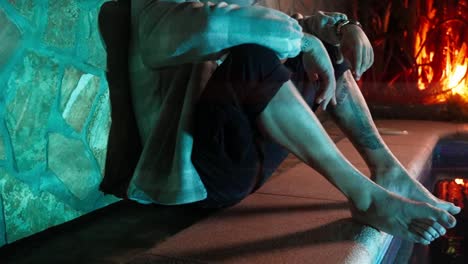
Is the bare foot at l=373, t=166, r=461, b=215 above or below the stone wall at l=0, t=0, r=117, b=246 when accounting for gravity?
below

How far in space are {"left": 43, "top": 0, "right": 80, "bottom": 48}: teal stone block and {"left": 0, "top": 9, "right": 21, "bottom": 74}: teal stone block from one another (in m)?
0.08

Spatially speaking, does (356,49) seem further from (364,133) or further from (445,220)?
(445,220)

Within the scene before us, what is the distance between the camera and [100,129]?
1.19m

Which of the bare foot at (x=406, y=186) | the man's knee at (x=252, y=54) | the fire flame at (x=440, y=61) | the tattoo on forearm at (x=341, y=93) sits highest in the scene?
the man's knee at (x=252, y=54)

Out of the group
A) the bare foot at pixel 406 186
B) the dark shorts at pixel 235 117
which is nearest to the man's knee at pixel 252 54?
the dark shorts at pixel 235 117

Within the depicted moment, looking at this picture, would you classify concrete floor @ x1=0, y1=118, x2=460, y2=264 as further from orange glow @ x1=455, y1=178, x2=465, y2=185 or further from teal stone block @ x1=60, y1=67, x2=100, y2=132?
orange glow @ x1=455, y1=178, x2=465, y2=185

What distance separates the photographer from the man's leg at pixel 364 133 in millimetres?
1177

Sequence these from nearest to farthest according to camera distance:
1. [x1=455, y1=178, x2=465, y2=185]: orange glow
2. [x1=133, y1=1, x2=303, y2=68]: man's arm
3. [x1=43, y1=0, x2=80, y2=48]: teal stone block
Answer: [x1=133, y1=1, x2=303, y2=68]: man's arm → [x1=43, y1=0, x2=80, y2=48]: teal stone block → [x1=455, y1=178, x2=465, y2=185]: orange glow

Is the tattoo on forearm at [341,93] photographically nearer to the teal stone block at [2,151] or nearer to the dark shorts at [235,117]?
the dark shorts at [235,117]

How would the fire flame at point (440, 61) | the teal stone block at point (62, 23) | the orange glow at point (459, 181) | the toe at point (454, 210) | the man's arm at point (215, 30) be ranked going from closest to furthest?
1. the man's arm at point (215, 30)
2. the teal stone block at point (62, 23)
3. the toe at point (454, 210)
4. the orange glow at point (459, 181)
5. the fire flame at point (440, 61)

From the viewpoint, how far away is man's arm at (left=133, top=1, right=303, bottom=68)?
2.83 feet

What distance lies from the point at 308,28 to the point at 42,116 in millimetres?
660

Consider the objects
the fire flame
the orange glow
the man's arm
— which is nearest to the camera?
the man's arm

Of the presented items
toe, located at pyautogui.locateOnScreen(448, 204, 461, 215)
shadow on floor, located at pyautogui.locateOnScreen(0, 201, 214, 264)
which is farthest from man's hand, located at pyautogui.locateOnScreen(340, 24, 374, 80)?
shadow on floor, located at pyautogui.locateOnScreen(0, 201, 214, 264)
